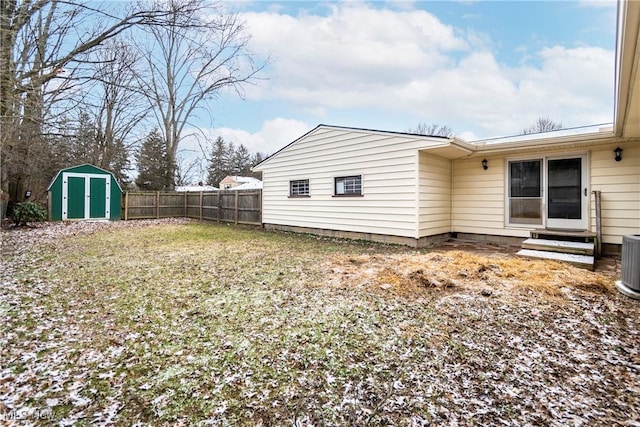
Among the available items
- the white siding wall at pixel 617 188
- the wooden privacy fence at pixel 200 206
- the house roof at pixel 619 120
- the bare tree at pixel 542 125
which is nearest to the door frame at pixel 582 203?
the white siding wall at pixel 617 188

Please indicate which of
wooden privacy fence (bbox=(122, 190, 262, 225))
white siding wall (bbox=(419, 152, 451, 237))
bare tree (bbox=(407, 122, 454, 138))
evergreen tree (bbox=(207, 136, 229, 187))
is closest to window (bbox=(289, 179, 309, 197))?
wooden privacy fence (bbox=(122, 190, 262, 225))

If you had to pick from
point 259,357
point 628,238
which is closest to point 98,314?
point 259,357

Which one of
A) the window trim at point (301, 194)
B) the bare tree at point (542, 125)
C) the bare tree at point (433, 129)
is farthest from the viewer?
the bare tree at point (433, 129)

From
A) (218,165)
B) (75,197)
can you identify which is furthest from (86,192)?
(218,165)

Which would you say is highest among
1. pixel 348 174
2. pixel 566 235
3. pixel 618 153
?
pixel 618 153

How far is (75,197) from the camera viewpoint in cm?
1291

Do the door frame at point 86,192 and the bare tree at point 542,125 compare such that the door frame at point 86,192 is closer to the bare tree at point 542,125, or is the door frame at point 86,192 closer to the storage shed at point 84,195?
the storage shed at point 84,195

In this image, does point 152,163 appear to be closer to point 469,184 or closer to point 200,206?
point 200,206

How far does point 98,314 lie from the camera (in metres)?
3.31

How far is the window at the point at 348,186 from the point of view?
8727mm

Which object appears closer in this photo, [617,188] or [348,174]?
[617,188]

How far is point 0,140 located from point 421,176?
9318mm

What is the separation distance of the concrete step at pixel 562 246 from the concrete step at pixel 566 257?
0.10 m

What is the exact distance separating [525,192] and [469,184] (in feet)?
4.36
